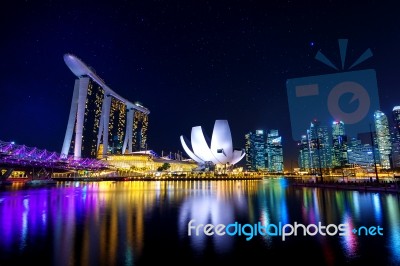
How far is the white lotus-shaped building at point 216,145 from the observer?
57.8m

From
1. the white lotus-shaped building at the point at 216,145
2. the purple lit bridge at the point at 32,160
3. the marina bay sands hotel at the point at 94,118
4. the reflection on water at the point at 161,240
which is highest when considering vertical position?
the marina bay sands hotel at the point at 94,118

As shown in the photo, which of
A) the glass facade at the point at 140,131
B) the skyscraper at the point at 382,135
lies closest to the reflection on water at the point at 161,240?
the skyscraper at the point at 382,135

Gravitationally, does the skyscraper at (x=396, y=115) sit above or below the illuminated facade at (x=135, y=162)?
above

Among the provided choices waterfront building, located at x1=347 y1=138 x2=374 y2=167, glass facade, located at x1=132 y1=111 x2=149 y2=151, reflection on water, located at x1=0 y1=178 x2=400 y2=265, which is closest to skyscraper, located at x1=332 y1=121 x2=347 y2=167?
waterfront building, located at x1=347 y1=138 x2=374 y2=167

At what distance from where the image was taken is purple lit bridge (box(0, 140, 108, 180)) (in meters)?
37.8

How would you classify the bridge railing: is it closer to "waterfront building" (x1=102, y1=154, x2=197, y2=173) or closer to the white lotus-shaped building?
"waterfront building" (x1=102, y1=154, x2=197, y2=173)

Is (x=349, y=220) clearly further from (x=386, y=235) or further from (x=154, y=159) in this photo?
(x=154, y=159)

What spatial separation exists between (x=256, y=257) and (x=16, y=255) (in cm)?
425

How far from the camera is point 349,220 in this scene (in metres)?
8.72

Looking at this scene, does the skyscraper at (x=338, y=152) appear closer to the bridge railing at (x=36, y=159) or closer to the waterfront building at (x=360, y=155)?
the waterfront building at (x=360, y=155)

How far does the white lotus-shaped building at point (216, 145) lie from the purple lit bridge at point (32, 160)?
20544 mm

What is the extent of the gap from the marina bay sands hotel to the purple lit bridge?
1922 mm

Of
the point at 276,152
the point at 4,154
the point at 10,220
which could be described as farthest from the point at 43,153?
the point at 276,152

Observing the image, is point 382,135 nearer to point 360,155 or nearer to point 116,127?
point 360,155
